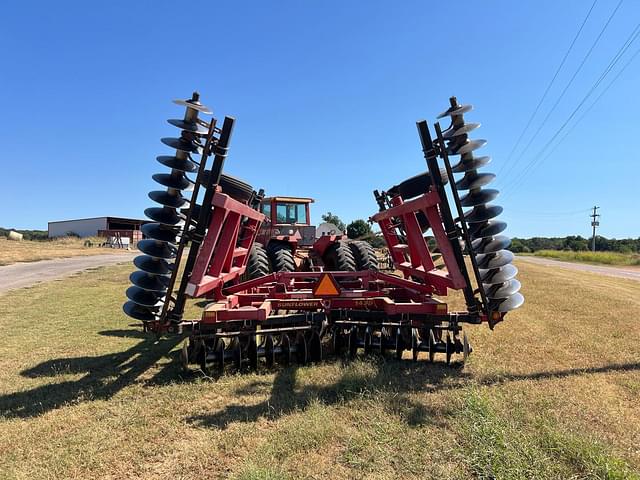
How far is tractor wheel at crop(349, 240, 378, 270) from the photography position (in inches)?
324

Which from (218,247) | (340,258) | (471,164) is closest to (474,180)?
(471,164)

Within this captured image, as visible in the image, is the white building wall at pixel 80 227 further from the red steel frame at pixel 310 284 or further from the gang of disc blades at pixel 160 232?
the gang of disc blades at pixel 160 232

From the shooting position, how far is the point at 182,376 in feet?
13.1

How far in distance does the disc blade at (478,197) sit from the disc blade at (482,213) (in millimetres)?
64

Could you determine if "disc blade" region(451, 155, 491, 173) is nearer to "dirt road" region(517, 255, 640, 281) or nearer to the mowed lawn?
the mowed lawn

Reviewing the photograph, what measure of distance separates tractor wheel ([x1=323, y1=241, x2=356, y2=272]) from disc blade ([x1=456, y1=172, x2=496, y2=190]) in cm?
396

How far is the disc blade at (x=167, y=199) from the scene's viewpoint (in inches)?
149

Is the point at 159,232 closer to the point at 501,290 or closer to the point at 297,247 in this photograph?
the point at 501,290

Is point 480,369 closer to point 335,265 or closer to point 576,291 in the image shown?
point 335,265

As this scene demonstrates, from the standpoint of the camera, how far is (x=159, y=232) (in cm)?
379

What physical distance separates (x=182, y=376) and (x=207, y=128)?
2583 mm

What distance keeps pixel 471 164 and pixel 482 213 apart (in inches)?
20.3

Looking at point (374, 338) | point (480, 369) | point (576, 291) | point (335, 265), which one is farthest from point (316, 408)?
point (576, 291)

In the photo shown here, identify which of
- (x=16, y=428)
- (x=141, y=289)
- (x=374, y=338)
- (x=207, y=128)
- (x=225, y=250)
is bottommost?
(x=16, y=428)
